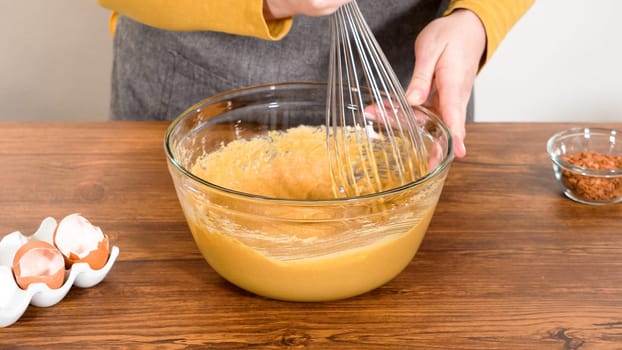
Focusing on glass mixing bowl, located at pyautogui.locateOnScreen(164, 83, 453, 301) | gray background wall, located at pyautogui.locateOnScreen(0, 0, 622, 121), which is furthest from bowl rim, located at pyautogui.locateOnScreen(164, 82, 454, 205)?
gray background wall, located at pyautogui.locateOnScreen(0, 0, 622, 121)

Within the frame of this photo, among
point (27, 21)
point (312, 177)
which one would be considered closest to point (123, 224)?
point (312, 177)

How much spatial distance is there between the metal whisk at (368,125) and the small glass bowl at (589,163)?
0.23 m

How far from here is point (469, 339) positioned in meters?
0.74

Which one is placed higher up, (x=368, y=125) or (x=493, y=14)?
(x=493, y=14)

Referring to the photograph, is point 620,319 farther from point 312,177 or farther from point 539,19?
point 539,19

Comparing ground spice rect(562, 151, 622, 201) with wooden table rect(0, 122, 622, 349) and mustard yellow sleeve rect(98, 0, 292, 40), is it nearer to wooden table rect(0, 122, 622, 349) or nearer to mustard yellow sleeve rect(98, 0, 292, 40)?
wooden table rect(0, 122, 622, 349)

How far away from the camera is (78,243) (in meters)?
0.80

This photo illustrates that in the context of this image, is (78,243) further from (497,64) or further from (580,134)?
(497,64)

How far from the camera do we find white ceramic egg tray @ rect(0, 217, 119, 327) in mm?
745

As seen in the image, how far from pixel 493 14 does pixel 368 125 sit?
0.29 metres

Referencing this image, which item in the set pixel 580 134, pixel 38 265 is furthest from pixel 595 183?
pixel 38 265

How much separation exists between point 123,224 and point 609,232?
62 cm

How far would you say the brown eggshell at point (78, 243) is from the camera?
0.79 metres

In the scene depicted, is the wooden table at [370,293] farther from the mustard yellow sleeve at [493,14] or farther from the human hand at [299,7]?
the human hand at [299,7]
